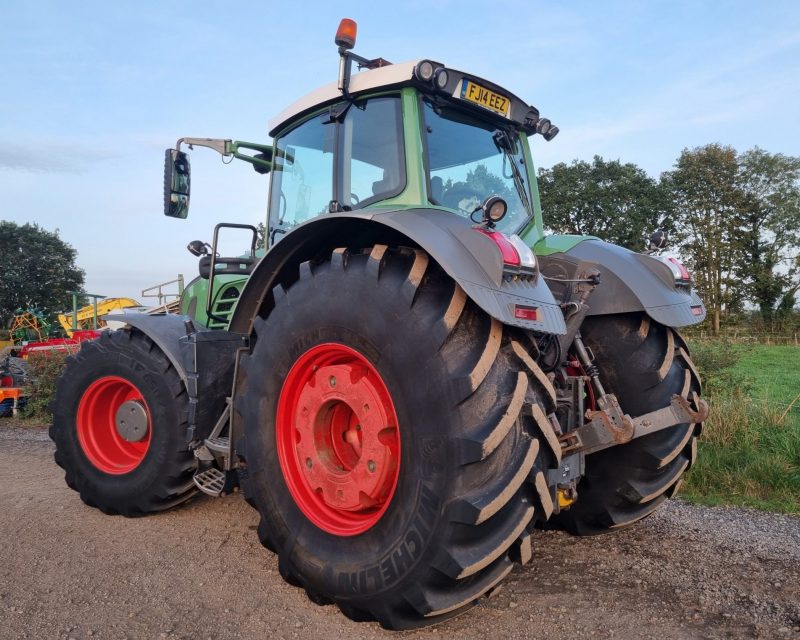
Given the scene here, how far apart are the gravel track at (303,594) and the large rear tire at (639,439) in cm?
27

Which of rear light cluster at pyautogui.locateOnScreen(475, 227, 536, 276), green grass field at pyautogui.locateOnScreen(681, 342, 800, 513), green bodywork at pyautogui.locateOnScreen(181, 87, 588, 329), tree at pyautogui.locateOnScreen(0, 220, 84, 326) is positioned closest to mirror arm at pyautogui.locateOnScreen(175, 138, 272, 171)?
green bodywork at pyautogui.locateOnScreen(181, 87, 588, 329)

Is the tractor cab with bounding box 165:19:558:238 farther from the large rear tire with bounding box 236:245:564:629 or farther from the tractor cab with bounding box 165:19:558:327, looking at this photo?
the large rear tire with bounding box 236:245:564:629

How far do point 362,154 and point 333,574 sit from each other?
7.03 ft

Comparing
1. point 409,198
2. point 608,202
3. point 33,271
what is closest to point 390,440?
point 409,198

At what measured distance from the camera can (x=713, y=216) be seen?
3334 cm

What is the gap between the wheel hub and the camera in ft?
13.4

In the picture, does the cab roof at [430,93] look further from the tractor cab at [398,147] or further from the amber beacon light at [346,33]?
the amber beacon light at [346,33]

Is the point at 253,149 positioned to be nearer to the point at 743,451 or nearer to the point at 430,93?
the point at 430,93

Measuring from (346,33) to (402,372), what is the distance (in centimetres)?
191

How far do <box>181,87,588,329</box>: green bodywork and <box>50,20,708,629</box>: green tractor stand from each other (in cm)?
2

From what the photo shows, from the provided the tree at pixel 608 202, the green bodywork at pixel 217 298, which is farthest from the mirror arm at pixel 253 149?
the tree at pixel 608 202

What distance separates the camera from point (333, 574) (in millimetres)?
2570

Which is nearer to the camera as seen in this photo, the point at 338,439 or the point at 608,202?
the point at 338,439

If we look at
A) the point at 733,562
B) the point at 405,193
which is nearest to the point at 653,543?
the point at 733,562
